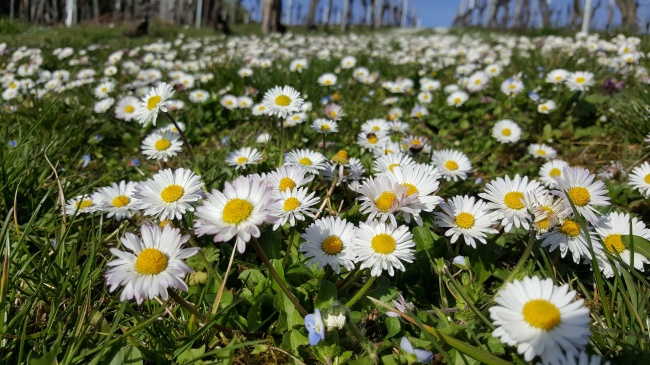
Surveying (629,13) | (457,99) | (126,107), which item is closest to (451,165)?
(457,99)

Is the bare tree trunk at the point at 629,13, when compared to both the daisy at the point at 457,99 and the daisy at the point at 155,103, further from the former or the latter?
the daisy at the point at 155,103

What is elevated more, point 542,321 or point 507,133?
point 507,133

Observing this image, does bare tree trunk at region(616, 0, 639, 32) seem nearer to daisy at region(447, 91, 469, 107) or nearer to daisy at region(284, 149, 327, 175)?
daisy at region(447, 91, 469, 107)

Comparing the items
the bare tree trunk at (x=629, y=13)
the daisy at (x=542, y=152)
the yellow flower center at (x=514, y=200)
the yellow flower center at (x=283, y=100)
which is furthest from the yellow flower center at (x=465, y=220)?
the bare tree trunk at (x=629, y=13)

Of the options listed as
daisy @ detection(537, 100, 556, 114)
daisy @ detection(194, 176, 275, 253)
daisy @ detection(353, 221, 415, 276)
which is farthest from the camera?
daisy @ detection(537, 100, 556, 114)

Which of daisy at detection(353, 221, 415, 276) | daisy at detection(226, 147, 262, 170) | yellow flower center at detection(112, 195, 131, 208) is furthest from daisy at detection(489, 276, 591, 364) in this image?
yellow flower center at detection(112, 195, 131, 208)

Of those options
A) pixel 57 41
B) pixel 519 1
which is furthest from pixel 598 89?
pixel 519 1

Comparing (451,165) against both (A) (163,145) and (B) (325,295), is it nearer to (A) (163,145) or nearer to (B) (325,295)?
(B) (325,295)
